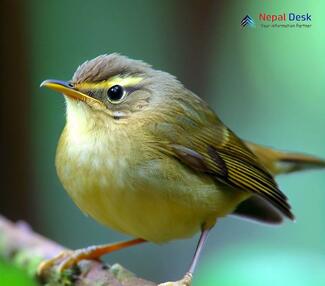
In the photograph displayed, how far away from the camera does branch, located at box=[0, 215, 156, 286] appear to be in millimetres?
2399

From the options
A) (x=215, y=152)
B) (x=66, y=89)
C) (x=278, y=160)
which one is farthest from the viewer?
(x=278, y=160)

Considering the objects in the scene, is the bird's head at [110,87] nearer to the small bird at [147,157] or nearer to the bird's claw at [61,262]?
the small bird at [147,157]

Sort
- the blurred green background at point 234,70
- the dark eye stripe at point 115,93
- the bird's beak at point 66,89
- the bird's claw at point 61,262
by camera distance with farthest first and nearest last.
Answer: the bird's claw at point 61,262, the blurred green background at point 234,70, the dark eye stripe at point 115,93, the bird's beak at point 66,89

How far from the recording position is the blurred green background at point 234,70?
2.29 metres

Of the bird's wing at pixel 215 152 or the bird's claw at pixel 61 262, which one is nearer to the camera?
the bird's wing at pixel 215 152

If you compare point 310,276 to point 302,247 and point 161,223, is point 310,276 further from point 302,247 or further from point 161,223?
point 161,223

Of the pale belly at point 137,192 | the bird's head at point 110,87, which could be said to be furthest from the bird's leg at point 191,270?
the bird's head at point 110,87

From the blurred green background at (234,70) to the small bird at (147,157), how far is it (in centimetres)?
14

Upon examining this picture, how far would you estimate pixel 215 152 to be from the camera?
2500 mm

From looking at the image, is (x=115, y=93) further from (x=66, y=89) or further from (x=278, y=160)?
(x=278, y=160)

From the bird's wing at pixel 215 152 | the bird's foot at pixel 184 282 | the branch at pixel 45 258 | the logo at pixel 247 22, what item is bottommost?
the bird's foot at pixel 184 282

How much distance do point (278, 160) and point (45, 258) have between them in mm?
1079

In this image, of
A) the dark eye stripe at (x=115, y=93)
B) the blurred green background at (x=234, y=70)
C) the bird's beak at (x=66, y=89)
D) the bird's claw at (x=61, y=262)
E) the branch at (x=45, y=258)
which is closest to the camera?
the bird's beak at (x=66, y=89)

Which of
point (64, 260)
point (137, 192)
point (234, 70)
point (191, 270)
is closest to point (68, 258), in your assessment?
point (64, 260)
